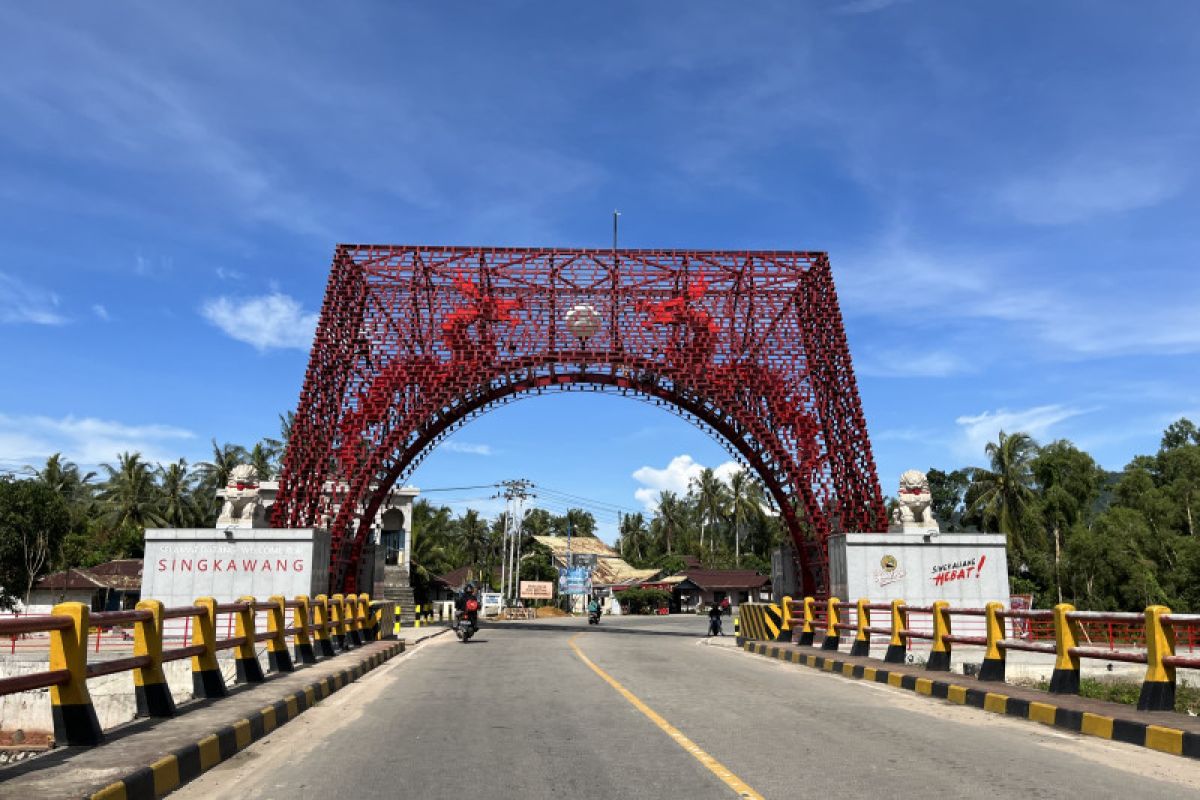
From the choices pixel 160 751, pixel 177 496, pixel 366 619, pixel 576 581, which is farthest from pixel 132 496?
pixel 160 751

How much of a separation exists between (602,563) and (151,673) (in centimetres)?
8398

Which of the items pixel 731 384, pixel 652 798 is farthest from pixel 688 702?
pixel 731 384

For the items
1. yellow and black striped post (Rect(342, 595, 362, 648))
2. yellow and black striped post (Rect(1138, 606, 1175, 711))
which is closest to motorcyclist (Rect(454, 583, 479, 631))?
yellow and black striped post (Rect(342, 595, 362, 648))

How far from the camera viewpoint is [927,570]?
2434 cm

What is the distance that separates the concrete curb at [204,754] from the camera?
18.2 feet

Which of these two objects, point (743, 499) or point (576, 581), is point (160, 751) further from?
point (743, 499)

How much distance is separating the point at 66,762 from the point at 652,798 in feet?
12.4

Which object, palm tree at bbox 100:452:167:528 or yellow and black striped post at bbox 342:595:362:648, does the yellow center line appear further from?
palm tree at bbox 100:452:167:528

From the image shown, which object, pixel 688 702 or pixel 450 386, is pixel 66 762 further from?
pixel 450 386

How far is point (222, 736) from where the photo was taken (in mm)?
7293

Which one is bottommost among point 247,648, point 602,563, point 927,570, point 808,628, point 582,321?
point 602,563

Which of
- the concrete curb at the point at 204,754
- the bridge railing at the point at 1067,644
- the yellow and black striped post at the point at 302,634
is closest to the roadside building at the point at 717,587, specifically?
the bridge railing at the point at 1067,644

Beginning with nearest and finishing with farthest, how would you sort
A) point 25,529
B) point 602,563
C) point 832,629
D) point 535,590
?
point 832,629 < point 25,529 < point 535,590 < point 602,563

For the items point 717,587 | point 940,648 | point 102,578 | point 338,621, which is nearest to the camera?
point 940,648
